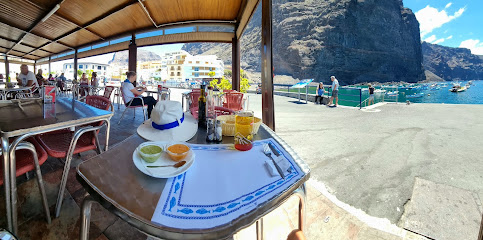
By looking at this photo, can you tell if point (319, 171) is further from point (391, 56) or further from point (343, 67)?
point (391, 56)

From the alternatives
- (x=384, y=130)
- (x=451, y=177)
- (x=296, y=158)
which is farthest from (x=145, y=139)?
(x=384, y=130)

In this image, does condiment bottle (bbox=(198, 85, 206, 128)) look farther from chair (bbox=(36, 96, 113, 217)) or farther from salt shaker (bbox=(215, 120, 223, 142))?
chair (bbox=(36, 96, 113, 217))

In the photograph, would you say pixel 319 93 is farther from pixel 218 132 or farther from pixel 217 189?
pixel 217 189

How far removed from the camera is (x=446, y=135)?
3.97 meters

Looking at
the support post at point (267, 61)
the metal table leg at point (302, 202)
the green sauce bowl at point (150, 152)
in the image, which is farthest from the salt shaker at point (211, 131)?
the support post at point (267, 61)

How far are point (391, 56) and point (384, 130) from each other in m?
61.4

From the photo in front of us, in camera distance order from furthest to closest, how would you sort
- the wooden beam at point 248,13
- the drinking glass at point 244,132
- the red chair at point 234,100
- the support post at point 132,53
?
the support post at point 132,53
the wooden beam at point 248,13
the red chair at point 234,100
the drinking glass at point 244,132

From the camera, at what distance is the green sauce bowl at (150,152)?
0.68 meters

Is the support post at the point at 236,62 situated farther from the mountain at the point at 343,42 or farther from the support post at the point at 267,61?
the mountain at the point at 343,42

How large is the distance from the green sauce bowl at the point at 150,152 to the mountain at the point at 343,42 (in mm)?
54273

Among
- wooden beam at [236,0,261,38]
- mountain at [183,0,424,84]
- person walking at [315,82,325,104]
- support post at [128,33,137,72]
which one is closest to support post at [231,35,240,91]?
wooden beam at [236,0,261,38]

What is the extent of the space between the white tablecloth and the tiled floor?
0.63m

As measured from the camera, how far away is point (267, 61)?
3123 mm

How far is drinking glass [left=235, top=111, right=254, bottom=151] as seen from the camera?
0.88m
